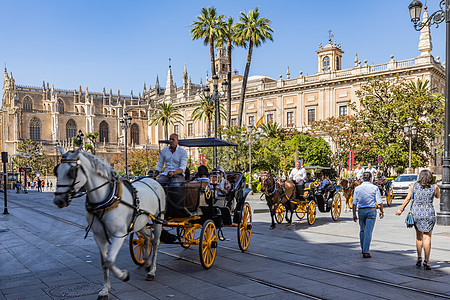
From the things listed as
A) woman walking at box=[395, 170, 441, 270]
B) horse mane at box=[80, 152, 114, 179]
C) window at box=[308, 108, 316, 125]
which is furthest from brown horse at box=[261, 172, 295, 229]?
window at box=[308, 108, 316, 125]

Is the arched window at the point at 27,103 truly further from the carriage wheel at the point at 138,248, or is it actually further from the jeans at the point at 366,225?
the jeans at the point at 366,225

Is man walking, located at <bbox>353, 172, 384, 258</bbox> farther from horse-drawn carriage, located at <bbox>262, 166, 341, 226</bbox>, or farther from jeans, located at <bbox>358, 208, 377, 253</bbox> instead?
horse-drawn carriage, located at <bbox>262, 166, 341, 226</bbox>

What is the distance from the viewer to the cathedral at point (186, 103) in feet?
150

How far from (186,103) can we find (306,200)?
54.4 meters

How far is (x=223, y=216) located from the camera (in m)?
7.92

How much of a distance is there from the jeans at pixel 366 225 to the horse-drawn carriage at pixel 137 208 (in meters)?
2.30

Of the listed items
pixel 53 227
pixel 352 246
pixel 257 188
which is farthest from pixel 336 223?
pixel 257 188

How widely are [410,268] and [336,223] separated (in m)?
6.28

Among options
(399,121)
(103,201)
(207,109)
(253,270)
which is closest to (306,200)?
(253,270)

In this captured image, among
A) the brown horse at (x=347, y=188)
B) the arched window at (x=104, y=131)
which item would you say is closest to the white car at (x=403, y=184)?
the brown horse at (x=347, y=188)

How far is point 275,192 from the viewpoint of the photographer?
11.2 metres

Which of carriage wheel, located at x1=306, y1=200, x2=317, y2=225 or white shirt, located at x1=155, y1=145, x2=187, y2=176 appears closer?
white shirt, located at x1=155, y1=145, x2=187, y2=176

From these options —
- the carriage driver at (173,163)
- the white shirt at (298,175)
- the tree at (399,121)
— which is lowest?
the white shirt at (298,175)

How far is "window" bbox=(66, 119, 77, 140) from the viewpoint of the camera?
8800 centimetres
